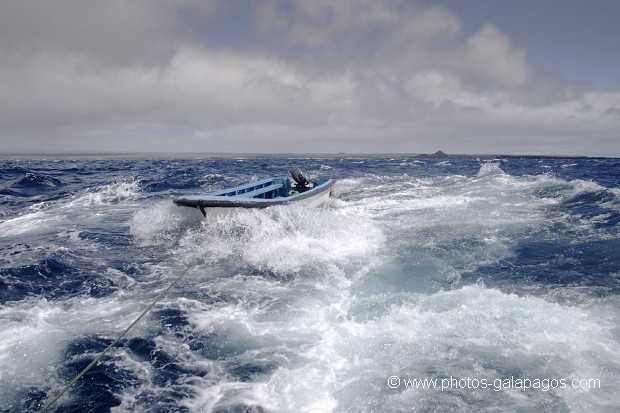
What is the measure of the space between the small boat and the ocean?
1.69 ft

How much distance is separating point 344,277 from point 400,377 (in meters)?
4.64

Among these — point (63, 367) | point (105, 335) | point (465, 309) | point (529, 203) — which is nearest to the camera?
point (63, 367)

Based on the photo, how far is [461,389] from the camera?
18.6ft

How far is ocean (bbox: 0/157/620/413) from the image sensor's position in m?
5.67

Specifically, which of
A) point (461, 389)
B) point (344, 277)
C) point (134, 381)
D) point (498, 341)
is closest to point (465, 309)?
point (498, 341)

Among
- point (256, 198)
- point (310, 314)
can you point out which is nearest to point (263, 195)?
point (256, 198)

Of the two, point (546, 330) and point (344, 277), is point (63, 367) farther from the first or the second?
point (546, 330)

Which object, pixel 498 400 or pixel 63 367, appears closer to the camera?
pixel 498 400
